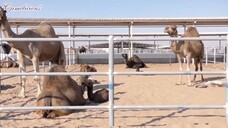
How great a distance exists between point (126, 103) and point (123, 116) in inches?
56.6

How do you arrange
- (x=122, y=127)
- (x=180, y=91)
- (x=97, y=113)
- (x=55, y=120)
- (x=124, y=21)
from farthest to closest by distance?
(x=124, y=21) → (x=180, y=91) → (x=97, y=113) → (x=55, y=120) → (x=122, y=127)

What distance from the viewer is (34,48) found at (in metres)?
7.81

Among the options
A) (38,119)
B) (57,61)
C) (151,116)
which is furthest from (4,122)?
(57,61)

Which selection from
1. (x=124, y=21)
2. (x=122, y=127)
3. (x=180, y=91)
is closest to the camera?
(x=122, y=127)

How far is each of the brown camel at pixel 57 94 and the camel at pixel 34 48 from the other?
1.58 m

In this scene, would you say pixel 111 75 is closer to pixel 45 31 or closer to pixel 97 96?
pixel 97 96

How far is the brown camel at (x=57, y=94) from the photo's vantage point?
226 inches

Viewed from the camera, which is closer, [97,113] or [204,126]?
[204,126]

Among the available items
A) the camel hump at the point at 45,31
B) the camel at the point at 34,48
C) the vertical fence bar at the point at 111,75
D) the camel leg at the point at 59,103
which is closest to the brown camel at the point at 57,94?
the camel leg at the point at 59,103

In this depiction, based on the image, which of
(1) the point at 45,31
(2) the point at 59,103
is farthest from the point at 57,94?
(1) the point at 45,31

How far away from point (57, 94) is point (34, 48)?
221 cm

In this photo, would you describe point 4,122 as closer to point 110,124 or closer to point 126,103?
point 110,124

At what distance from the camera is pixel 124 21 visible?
20797 mm

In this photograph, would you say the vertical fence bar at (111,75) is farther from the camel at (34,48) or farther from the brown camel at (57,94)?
the camel at (34,48)
